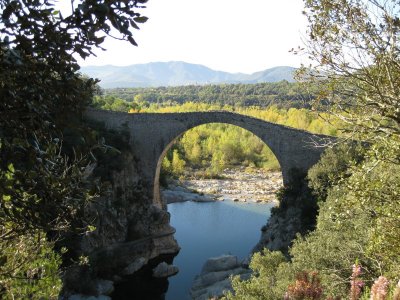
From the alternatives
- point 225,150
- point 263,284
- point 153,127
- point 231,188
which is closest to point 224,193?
point 231,188

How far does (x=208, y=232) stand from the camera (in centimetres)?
2259

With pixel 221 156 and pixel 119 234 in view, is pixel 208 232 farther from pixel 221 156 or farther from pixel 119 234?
pixel 221 156

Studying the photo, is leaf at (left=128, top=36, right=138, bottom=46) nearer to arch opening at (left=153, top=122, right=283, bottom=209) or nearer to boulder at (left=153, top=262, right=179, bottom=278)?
boulder at (left=153, top=262, right=179, bottom=278)

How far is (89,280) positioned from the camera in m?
14.4

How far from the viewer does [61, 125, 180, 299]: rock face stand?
47.5 ft

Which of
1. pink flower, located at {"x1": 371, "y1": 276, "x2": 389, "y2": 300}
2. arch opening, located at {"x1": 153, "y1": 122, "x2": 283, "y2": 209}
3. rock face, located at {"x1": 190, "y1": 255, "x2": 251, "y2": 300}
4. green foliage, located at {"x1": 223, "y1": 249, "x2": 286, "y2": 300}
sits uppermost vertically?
pink flower, located at {"x1": 371, "y1": 276, "x2": 389, "y2": 300}

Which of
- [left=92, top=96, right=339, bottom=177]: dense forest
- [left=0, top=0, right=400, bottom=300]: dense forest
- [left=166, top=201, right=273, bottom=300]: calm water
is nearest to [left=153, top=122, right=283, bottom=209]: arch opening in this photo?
[left=92, top=96, right=339, bottom=177]: dense forest

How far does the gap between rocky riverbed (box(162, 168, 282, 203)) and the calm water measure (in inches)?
48.5

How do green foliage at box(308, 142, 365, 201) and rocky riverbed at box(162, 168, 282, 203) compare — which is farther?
rocky riverbed at box(162, 168, 282, 203)

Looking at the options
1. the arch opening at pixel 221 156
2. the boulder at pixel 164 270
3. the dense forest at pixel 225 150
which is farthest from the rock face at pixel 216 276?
the dense forest at pixel 225 150

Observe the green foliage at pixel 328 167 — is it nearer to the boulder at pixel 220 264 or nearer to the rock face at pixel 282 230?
the rock face at pixel 282 230

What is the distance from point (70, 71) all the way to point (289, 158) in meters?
15.0

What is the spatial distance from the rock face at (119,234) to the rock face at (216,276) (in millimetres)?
3085

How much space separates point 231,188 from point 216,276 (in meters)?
17.6
